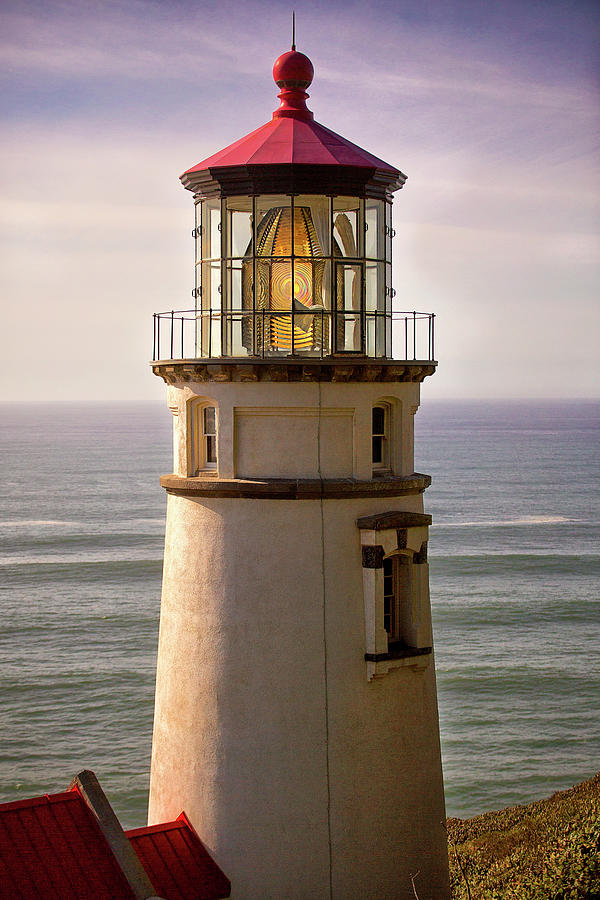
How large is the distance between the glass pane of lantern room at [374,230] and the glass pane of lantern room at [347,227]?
0.31ft

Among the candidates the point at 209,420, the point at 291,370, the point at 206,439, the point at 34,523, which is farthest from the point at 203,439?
the point at 34,523

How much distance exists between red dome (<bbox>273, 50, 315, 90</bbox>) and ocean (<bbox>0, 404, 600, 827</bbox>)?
1801 cm

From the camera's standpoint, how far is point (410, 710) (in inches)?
436

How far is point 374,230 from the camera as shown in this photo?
438 inches

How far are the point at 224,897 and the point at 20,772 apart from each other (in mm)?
18794

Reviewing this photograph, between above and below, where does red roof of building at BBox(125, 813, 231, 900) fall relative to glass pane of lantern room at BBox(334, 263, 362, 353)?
below

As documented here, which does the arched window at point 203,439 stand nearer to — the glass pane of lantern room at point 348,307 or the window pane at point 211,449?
the window pane at point 211,449

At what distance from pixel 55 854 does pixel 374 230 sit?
611 centimetres

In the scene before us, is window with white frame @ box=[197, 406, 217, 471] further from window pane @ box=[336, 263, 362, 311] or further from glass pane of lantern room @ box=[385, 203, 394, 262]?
glass pane of lantern room @ box=[385, 203, 394, 262]

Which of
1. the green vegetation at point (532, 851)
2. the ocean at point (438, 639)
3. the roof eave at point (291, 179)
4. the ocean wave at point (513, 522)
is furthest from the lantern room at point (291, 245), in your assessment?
the ocean wave at point (513, 522)

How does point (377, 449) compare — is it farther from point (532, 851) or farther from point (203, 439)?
point (532, 851)

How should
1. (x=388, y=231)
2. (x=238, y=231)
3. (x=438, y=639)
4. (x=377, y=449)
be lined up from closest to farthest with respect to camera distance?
(x=238, y=231), (x=377, y=449), (x=388, y=231), (x=438, y=639)

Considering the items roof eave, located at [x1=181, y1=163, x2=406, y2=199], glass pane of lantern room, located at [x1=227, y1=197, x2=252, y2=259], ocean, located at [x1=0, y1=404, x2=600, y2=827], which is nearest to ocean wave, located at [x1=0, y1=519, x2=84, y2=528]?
ocean, located at [x1=0, y1=404, x2=600, y2=827]

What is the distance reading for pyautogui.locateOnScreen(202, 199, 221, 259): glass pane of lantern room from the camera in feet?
36.0
